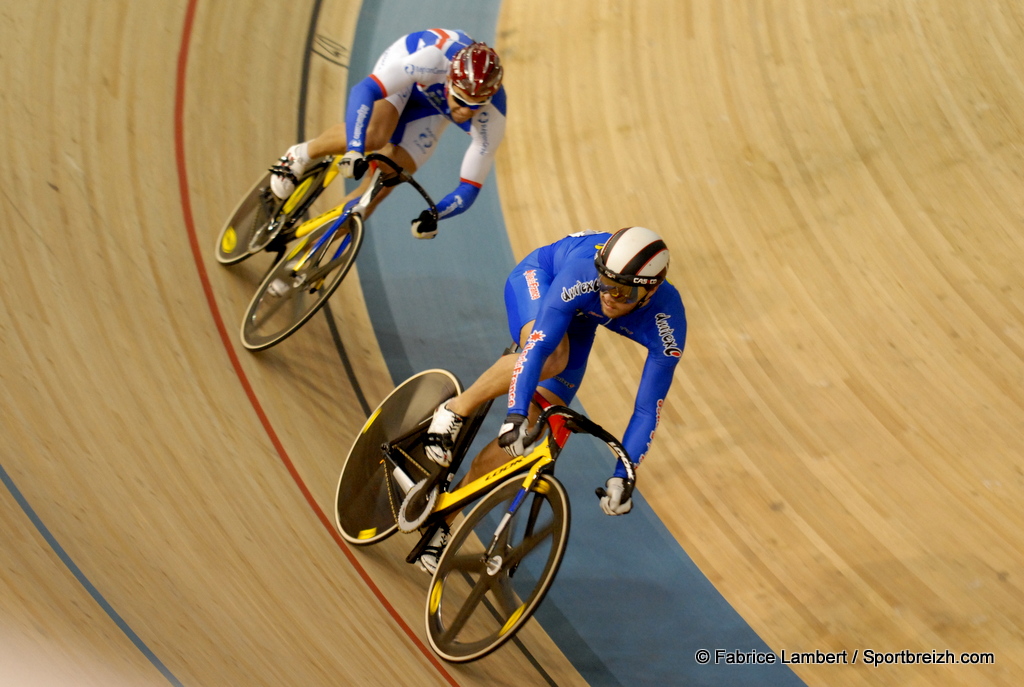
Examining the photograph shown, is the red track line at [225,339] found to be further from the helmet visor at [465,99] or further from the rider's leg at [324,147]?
the helmet visor at [465,99]

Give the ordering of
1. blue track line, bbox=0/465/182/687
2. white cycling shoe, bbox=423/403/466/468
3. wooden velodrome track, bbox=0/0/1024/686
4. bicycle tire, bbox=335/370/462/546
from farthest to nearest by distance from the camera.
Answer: bicycle tire, bbox=335/370/462/546 < white cycling shoe, bbox=423/403/466/468 < wooden velodrome track, bbox=0/0/1024/686 < blue track line, bbox=0/465/182/687

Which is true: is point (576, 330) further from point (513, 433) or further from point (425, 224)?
point (425, 224)

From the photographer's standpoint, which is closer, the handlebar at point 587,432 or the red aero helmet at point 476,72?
the handlebar at point 587,432

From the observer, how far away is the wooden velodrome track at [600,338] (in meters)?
2.80

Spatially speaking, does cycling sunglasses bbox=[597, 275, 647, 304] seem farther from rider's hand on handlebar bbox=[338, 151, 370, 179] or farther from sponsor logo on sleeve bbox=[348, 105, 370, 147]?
sponsor logo on sleeve bbox=[348, 105, 370, 147]

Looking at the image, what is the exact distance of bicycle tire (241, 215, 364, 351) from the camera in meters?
3.69

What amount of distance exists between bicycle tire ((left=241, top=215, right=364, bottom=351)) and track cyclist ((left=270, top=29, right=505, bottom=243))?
0.97 feet

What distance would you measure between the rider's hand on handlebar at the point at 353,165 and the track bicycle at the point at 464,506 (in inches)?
33.6

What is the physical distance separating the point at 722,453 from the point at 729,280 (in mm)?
1144

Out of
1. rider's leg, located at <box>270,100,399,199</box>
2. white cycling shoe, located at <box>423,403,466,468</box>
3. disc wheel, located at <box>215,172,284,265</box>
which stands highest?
rider's leg, located at <box>270,100,399,199</box>

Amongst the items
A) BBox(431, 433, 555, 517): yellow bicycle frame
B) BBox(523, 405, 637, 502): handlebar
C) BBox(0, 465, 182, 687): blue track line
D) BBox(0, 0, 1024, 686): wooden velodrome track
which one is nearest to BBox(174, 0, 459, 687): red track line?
BBox(0, 0, 1024, 686): wooden velodrome track

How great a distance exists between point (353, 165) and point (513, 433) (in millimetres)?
1382

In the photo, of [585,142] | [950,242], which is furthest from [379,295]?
[950,242]

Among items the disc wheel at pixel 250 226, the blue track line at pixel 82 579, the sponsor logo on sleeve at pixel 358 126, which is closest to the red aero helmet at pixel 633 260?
the sponsor logo on sleeve at pixel 358 126
